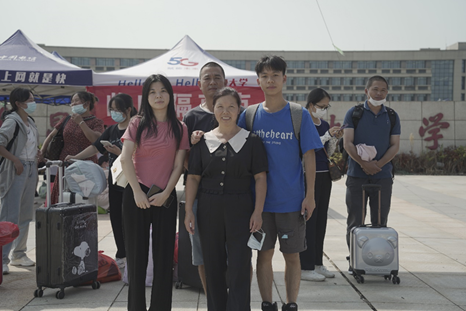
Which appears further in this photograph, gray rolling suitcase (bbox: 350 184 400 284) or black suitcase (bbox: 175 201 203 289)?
gray rolling suitcase (bbox: 350 184 400 284)

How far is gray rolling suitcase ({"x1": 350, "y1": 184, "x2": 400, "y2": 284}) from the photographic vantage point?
4.21 meters

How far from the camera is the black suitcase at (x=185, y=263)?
3967 millimetres

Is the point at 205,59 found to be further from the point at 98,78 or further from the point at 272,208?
the point at 272,208

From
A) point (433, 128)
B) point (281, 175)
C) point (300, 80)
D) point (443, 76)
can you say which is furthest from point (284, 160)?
point (443, 76)

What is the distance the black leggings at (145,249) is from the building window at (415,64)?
283 feet

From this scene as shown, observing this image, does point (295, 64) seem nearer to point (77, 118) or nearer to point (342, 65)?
point (342, 65)

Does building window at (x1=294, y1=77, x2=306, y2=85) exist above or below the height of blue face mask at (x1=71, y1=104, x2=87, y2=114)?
above

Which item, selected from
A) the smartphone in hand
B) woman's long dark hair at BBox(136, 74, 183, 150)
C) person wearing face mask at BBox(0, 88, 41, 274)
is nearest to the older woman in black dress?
woman's long dark hair at BBox(136, 74, 183, 150)

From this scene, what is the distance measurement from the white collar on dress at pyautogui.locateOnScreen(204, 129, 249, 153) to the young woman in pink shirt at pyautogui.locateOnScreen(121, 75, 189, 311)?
22cm

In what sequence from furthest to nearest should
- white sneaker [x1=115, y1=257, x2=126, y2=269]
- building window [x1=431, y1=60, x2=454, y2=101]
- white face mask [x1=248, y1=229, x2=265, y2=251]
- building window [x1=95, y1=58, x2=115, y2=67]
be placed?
building window [x1=431, y1=60, x2=454, y2=101], building window [x1=95, y1=58, x2=115, y2=67], white sneaker [x1=115, y1=257, x2=126, y2=269], white face mask [x1=248, y1=229, x2=265, y2=251]

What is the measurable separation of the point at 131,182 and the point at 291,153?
111 cm

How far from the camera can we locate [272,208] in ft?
10.4

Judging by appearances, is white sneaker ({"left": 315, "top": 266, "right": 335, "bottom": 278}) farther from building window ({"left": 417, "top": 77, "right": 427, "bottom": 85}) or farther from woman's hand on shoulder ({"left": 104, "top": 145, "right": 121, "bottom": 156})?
building window ({"left": 417, "top": 77, "right": 427, "bottom": 85})

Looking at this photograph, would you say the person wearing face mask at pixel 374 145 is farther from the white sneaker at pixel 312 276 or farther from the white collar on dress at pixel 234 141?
the white collar on dress at pixel 234 141
